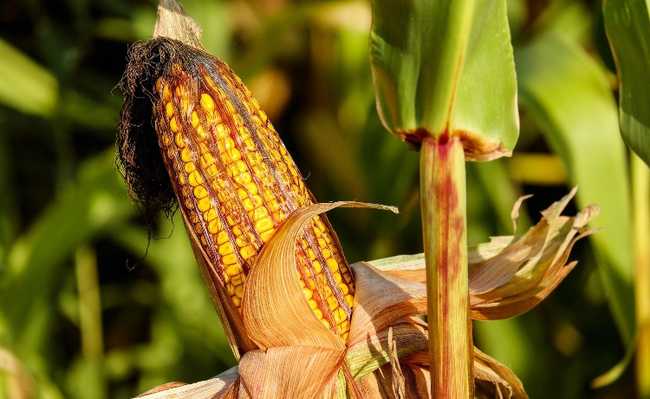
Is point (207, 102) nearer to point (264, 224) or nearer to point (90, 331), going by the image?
point (264, 224)

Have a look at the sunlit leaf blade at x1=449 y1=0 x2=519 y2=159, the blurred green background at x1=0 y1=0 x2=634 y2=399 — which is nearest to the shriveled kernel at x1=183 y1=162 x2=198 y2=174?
the sunlit leaf blade at x1=449 y1=0 x2=519 y2=159

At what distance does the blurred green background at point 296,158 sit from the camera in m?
1.42

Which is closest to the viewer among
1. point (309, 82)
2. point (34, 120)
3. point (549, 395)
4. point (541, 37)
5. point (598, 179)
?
point (598, 179)

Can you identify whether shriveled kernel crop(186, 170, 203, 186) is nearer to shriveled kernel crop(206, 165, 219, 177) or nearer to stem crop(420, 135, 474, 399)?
shriveled kernel crop(206, 165, 219, 177)

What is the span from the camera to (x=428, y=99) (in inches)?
27.0

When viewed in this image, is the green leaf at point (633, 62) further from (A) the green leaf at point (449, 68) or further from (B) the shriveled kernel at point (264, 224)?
(B) the shriveled kernel at point (264, 224)

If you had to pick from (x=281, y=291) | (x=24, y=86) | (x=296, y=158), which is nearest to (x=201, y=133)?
(x=281, y=291)

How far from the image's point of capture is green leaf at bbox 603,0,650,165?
88 centimetres

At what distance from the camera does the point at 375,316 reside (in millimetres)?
822

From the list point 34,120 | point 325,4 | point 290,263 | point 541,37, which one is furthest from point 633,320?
point 34,120

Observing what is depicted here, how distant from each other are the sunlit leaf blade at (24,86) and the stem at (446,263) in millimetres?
1460

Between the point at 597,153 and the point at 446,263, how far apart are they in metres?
0.71

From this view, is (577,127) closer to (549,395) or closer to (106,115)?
(549,395)

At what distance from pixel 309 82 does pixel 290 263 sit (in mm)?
1786
